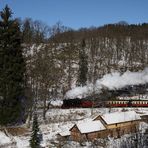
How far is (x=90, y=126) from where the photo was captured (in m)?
49.2

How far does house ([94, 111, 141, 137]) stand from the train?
1128 centimetres

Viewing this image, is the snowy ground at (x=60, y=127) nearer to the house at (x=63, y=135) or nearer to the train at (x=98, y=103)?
the house at (x=63, y=135)

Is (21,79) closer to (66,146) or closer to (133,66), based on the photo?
(66,146)

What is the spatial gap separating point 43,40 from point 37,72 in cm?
4337

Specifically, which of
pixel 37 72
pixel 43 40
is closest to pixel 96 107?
pixel 37 72

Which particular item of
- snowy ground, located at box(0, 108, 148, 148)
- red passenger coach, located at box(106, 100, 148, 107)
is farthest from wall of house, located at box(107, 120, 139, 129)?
red passenger coach, located at box(106, 100, 148, 107)

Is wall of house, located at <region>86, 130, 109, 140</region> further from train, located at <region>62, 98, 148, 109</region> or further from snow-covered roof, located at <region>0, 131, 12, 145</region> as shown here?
train, located at <region>62, 98, 148, 109</region>

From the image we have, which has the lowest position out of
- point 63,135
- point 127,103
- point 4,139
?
point 4,139

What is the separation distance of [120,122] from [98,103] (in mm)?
14272

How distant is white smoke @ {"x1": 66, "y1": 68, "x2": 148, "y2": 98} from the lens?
6794 cm

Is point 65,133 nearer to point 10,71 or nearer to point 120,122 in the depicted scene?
point 120,122

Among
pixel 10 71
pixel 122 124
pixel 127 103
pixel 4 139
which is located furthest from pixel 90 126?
pixel 127 103

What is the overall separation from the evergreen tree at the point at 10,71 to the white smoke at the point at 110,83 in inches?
623

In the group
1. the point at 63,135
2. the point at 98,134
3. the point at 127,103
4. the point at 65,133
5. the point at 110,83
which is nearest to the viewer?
the point at 63,135
